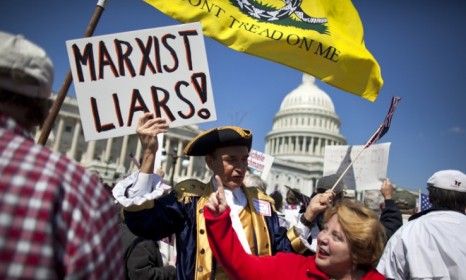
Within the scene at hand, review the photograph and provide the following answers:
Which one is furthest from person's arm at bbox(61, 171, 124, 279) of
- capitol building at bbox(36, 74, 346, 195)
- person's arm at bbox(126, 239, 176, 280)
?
capitol building at bbox(36, 74, 346, 195)

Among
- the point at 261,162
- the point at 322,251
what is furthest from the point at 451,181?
the point at 261,162

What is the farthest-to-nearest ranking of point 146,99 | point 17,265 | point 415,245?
point 415,245, point 146,99, point 17,265

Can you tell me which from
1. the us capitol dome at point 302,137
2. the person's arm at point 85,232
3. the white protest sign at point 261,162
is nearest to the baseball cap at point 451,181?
the person's arm at point 85,232

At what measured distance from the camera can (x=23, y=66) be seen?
1361mm

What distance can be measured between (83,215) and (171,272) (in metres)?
2.70

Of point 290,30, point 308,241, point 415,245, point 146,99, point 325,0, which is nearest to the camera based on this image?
point 146,99

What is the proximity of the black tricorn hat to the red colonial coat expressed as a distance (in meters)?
0.77

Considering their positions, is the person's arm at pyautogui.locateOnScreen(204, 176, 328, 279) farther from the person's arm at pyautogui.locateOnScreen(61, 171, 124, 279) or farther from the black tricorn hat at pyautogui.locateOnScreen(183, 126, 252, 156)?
the person's arm at pyautogui.locateOnScreen(61, 171, 124, 279)

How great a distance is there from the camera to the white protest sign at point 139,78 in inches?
114

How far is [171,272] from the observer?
149 inches

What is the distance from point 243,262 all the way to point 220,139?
977 millimetres

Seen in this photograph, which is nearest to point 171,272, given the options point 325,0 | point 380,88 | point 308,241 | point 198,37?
point 308,241

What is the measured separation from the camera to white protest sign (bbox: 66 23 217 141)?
290 cm

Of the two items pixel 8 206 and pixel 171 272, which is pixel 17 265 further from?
pixel 171 272
